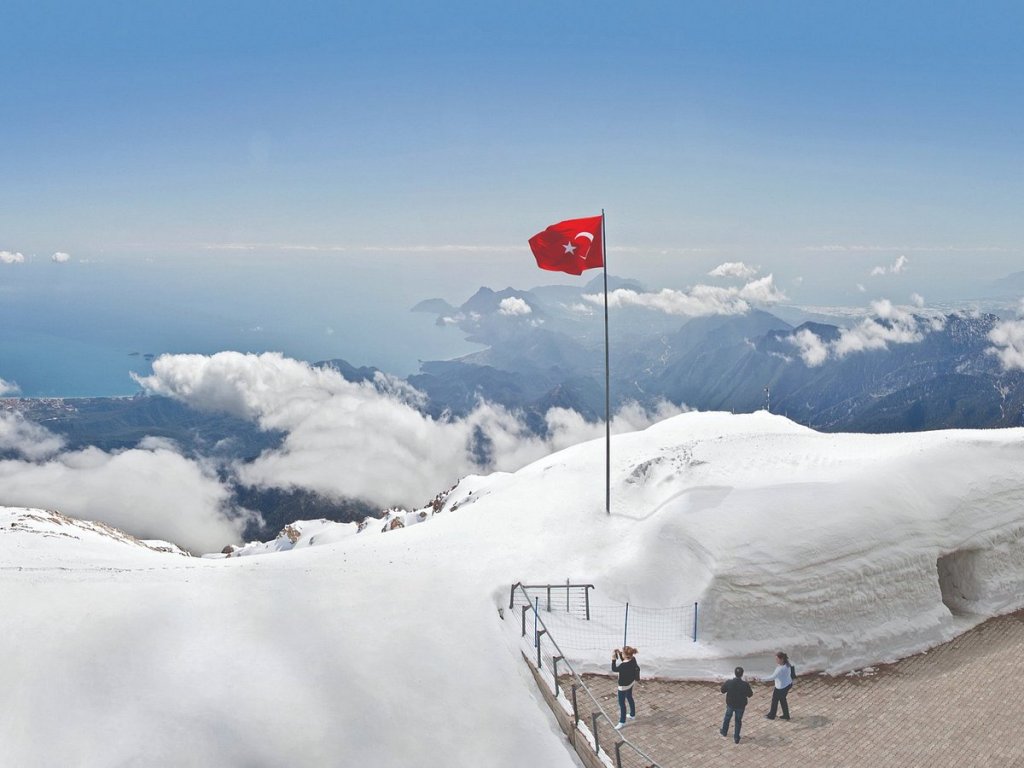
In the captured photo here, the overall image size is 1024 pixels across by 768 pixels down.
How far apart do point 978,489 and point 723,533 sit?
11.7 meters

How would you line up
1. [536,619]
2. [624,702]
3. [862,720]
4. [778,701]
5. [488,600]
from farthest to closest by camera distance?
[488,600], [536,619], [862,720], [778,701], [624,702]

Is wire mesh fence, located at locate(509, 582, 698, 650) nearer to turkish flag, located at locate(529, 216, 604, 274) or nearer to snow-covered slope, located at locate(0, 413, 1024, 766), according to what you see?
snow-covered slope, located at locate(0, 413, 1024, 766)

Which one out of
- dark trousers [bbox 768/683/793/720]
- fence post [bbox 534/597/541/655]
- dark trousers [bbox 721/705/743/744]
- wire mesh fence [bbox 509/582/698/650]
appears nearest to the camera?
dark trousers [bbox 721/705/743/744]

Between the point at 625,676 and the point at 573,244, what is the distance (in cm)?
1554

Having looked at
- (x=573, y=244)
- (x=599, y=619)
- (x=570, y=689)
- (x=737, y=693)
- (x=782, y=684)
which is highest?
(x=573, y=244)

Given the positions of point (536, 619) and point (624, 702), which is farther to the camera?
point (536, 619)

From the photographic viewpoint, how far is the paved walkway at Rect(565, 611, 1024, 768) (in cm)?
1549

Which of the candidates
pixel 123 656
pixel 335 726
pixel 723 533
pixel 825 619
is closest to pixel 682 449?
pixel 723 533

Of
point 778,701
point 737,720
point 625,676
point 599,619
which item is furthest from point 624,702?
point 599,619

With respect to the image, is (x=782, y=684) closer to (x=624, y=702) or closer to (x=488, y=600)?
(x=624, y=702)

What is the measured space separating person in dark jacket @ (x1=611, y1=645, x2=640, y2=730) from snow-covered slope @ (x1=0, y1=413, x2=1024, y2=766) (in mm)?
1766

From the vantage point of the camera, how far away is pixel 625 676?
52.6ft

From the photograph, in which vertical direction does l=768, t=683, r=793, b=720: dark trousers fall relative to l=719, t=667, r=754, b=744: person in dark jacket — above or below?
below

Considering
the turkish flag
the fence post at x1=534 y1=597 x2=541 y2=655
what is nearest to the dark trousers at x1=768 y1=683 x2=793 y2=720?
the fence post at x1=534 y1=597 x2=541 y2=655
